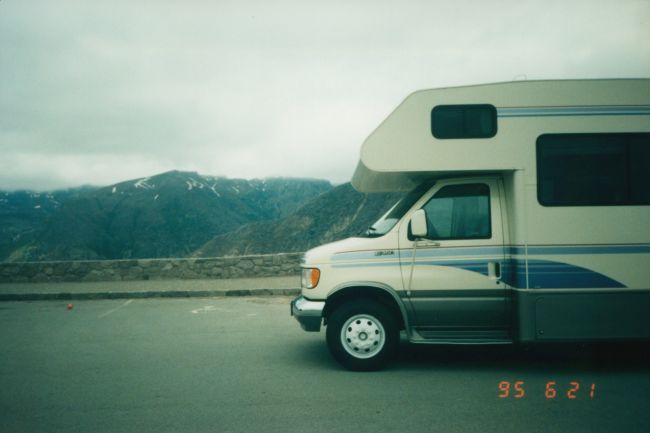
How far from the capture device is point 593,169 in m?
5.72

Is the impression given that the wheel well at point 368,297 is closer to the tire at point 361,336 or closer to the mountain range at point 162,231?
the tire at point 361,336

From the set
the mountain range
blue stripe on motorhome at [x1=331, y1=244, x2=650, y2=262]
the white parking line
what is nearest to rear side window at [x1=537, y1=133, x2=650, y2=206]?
blue stripe on motorhome at [x1=331, y1=244, x2=650, y2=262]

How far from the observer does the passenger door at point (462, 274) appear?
5.75m

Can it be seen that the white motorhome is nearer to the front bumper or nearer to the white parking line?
the front bumper

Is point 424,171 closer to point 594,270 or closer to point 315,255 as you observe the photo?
point 315,255

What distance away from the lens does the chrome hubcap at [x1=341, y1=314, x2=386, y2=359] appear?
586 cm

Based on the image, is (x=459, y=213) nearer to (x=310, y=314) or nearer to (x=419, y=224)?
(x=419, y=224)

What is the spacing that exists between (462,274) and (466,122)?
180 cm

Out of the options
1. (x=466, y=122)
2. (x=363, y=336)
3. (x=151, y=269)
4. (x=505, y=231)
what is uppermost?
(x=466, y=122)

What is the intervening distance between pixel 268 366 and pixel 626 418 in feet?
12.8

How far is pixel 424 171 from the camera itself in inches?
228

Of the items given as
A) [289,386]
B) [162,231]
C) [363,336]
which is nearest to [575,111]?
[363,336]

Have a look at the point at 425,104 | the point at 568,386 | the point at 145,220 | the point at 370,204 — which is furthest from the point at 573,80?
the point at 145,220

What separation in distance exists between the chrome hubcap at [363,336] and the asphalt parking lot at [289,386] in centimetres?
31
